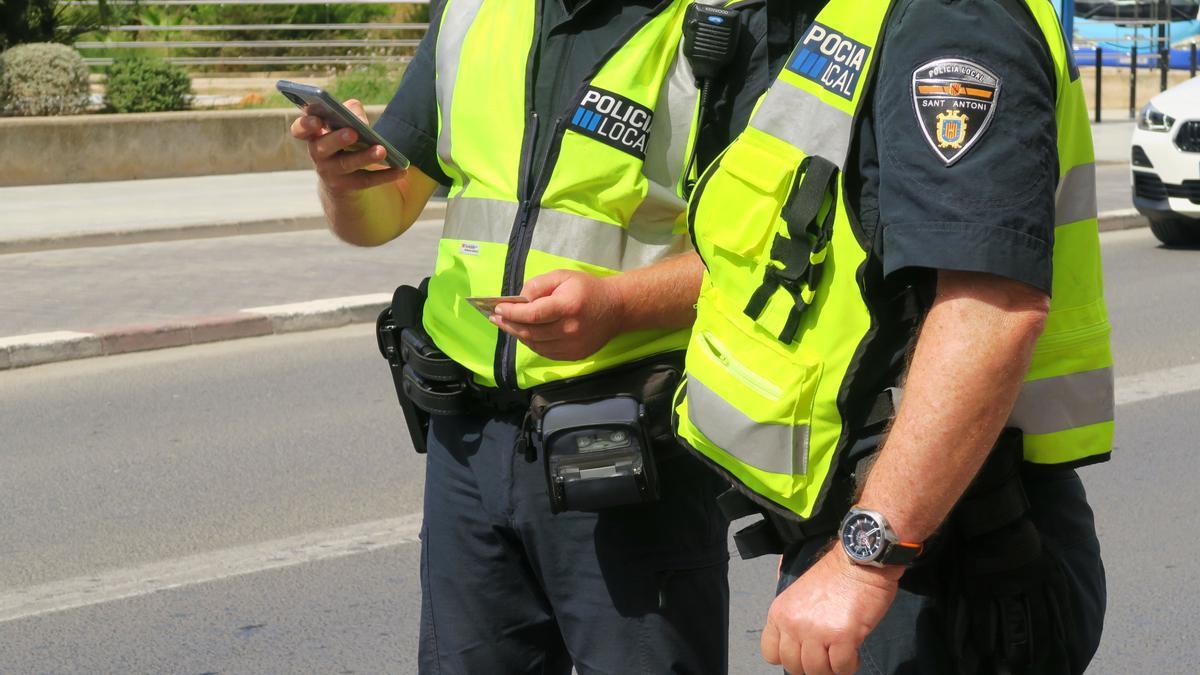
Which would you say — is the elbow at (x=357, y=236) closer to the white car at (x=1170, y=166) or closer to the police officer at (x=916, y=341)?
the police officer at (x=916, y=341)

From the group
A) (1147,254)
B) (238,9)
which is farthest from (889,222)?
(238,9)

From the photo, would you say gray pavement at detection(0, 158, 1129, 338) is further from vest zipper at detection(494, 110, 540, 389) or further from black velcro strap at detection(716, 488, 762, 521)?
black velcro strap at detection(716, 488, 762, 521)

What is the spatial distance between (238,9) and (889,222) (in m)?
23.8

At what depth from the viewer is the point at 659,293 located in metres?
2.42

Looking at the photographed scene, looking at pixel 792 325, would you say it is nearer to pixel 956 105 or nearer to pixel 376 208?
pixel 956 105

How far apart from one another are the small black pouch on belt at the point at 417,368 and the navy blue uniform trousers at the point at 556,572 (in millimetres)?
56

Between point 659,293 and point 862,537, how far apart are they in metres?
0.68

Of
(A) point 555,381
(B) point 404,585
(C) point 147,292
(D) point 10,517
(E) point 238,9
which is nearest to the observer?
(A) point 555,381

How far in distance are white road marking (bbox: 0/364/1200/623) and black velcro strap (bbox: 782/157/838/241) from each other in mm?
3301

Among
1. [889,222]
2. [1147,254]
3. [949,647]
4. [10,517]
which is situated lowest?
[1147,254]

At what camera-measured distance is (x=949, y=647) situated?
197 cm

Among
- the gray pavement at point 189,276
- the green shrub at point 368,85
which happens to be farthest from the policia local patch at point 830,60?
the green shrub at point 368,85

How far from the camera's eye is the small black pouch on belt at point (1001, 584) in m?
1.94

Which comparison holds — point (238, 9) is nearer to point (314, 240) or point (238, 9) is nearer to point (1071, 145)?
point (314, 240)
